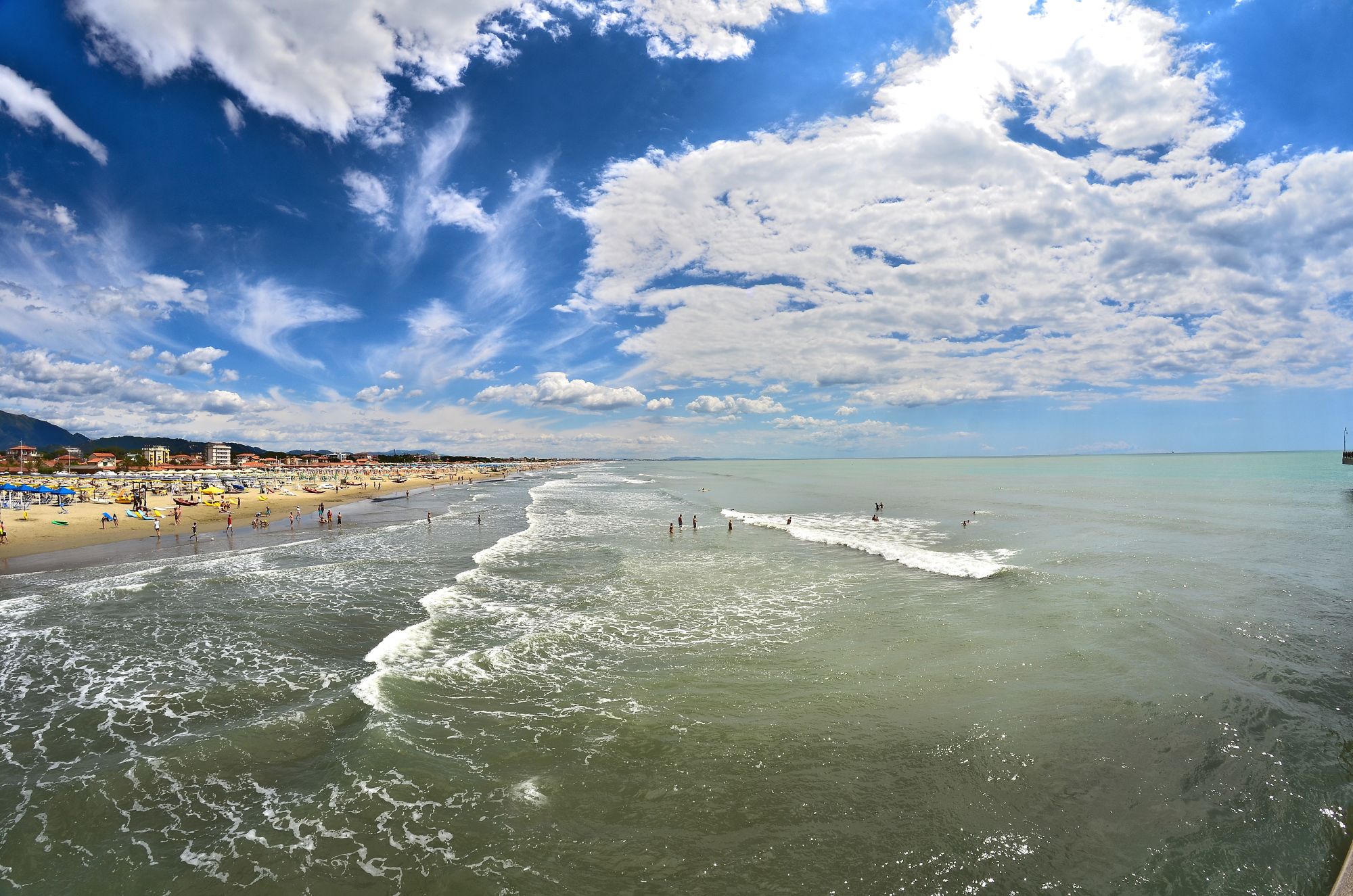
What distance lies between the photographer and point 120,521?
46250 millimetres

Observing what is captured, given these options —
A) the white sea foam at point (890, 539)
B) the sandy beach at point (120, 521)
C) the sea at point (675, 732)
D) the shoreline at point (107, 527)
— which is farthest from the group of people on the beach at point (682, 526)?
the sandy beach at point (120, 521)

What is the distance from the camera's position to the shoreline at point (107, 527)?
3300cm

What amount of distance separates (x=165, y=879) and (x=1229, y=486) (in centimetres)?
12044

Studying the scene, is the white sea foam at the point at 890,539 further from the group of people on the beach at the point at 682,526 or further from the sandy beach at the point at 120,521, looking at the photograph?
the sandy beach at the point at 120,521

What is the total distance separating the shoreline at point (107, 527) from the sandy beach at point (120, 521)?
4 centimetres

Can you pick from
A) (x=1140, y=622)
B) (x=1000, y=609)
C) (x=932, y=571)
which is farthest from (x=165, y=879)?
(x=932, y=571)

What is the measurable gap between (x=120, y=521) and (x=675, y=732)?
5797cm

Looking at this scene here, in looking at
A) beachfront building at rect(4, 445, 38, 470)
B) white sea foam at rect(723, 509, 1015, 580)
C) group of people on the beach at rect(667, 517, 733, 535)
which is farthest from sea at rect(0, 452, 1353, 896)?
beachfront building at rect(4, 445, 38, 470)

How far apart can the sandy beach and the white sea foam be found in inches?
1681

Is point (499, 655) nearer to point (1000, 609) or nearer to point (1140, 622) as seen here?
point (1000, 609)

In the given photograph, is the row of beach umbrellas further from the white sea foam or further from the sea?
the white sea foam

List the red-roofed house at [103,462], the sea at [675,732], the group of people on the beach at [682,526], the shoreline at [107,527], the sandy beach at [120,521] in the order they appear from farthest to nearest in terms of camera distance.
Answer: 1. the red-roofed house at [103,462]
2. the group of people on the beach at [682,526]
3. the sandy beach at [120,521]
4. the shoreline at [107,527]
5. the sea at [675,732]

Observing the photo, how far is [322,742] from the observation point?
1116cm

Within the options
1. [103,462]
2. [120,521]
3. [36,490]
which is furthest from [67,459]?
[120,521]
